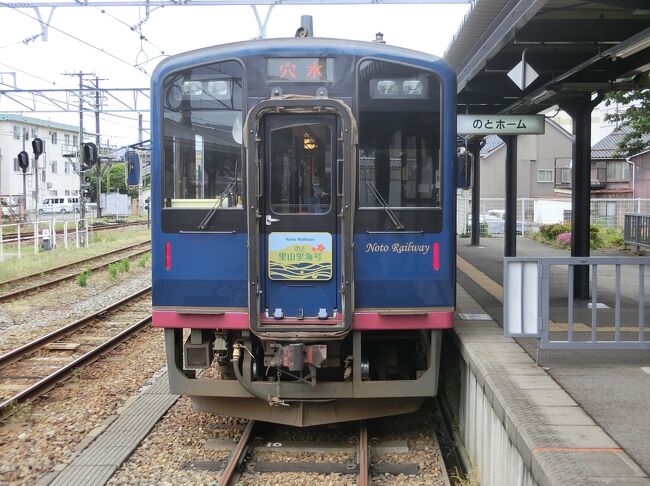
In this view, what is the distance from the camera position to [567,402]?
4.70 meters

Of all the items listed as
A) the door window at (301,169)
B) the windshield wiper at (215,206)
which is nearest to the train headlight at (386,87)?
the door window at (301,169)

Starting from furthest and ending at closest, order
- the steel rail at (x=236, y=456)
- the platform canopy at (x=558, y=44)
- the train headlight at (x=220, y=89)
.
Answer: the platform canopy at (x=558, y=44), the train headlight at (x=220, y=89), the steel rail at (x=236, y=456)

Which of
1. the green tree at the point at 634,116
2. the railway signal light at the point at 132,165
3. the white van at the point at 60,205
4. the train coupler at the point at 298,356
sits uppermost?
the green tree at the point at 634,116

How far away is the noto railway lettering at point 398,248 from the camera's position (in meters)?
5.43

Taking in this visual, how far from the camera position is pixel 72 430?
6184mm

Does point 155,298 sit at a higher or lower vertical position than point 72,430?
higher

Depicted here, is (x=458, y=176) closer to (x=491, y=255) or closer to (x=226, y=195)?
(x=226, y=195)

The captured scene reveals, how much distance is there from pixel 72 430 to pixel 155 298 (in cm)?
163

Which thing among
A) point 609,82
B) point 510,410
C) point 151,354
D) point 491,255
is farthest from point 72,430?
point 491,255

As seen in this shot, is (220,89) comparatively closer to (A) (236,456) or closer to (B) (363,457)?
(A) (236,456)

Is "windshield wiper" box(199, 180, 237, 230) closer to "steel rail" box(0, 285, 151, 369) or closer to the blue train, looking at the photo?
the blue train

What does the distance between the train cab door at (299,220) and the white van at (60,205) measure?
47852 millimetres

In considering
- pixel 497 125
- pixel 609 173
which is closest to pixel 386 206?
pixel 497 125

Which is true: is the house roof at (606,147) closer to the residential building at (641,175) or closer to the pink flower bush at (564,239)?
the residential building at (641,175)
